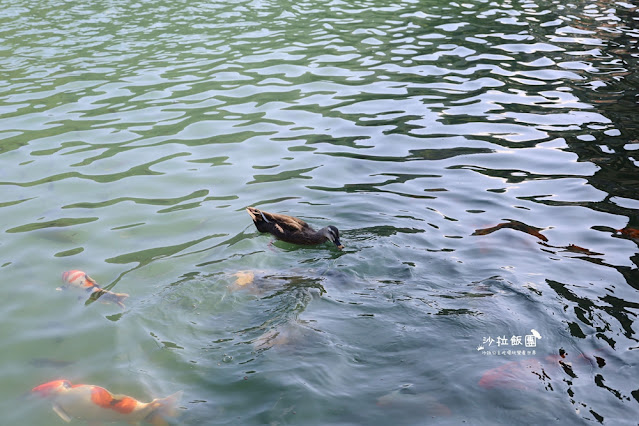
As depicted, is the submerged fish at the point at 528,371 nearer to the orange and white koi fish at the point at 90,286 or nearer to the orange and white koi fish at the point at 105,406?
the orange and white koi fish at the point at 105,406

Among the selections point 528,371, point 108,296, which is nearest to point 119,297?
point 108,296

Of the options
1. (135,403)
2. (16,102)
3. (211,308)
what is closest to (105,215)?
(211,308)

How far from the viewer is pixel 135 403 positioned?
4754 mm

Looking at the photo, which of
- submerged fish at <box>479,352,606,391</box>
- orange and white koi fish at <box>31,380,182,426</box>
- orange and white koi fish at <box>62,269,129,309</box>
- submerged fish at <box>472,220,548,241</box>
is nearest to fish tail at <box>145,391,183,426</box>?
orange and white koi fish at <box>31,380,182,426</box>

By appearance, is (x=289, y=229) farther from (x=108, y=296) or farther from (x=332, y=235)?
(x=108, y=296)

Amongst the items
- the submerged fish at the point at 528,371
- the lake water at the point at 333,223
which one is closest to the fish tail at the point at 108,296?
the lake water at the point at 333,223

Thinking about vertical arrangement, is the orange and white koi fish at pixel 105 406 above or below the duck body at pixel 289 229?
above

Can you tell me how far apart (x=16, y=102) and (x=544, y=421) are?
1097 centimetres

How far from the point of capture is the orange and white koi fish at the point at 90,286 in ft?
20.4

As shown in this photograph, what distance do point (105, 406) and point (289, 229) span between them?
3.09 metres

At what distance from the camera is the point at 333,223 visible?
25.8 ft

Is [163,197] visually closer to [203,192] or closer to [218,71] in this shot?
[203,192]

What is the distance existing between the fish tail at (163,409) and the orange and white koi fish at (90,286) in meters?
1.62

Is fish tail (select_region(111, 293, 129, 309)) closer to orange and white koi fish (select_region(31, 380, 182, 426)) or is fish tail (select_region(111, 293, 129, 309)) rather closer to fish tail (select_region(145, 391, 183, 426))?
orange and white koi fish (select_region(31, 380, 182, 426))
